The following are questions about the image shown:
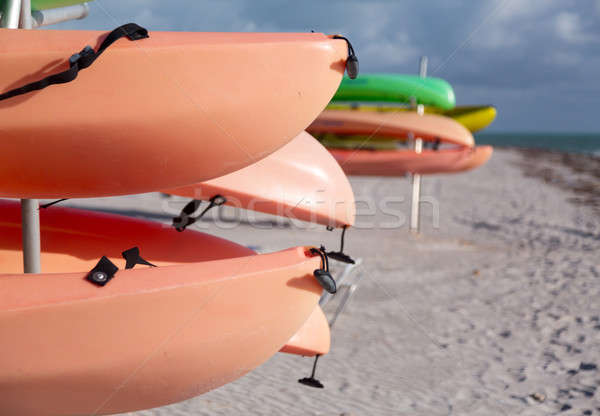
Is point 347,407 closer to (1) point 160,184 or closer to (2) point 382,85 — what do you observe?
(1) point 160,184

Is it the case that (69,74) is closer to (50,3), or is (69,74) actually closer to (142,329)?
(142,329)

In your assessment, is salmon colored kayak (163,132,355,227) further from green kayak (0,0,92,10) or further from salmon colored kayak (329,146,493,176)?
salmon colored kayak (329,146,493,176)

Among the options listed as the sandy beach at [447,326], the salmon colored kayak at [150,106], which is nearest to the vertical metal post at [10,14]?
the salmon colored kayak at [150,106]

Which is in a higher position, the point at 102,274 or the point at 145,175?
the point at 145,175

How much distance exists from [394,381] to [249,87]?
2.04 metres

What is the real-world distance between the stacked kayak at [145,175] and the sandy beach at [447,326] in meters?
1.02

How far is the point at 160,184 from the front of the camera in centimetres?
149

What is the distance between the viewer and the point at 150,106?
1.33 m

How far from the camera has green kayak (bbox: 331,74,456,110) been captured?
6.43 meters

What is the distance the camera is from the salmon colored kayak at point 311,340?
7.38ft

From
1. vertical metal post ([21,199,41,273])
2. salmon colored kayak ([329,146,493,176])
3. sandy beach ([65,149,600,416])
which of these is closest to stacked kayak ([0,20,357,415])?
vertical metal post ([21,199,41,273])

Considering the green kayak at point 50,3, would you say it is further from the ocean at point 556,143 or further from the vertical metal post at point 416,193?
the ocean at point 556,143

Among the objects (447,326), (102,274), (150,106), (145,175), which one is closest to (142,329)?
(102,274)

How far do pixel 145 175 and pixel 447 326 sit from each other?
2931 millimetres
